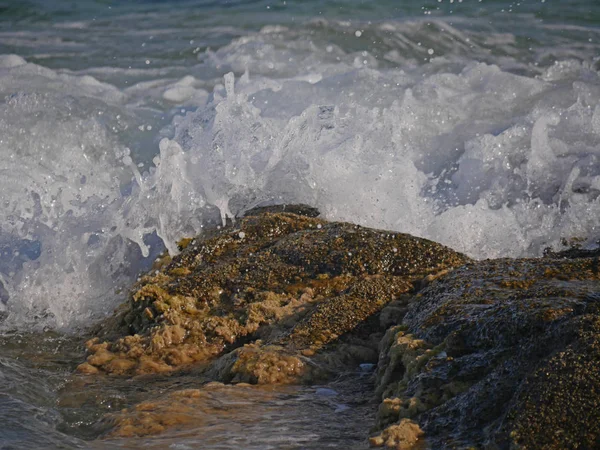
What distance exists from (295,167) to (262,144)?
0.38 meters

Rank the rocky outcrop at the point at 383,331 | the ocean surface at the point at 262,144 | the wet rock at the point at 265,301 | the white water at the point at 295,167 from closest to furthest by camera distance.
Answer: the rocky outcrop at the point at 383,331, the wet rock at the point at 265,301, the ocean surface at the point at 262,144, the white water at the point at 295,167

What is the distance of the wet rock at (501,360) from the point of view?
7.05 feet

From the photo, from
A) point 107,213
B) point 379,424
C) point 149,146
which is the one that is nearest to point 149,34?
point 149,146

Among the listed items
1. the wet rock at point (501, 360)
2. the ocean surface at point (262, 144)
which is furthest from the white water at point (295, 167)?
the wet rock at point (501, 360)

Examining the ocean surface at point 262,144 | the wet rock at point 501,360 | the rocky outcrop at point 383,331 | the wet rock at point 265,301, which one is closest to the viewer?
the wet rock at point 501,360

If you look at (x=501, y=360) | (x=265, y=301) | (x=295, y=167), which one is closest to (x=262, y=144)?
(x=295, y=167)

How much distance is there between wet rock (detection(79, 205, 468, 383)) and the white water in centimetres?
69

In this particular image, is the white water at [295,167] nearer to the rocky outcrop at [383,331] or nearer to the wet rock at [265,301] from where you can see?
the rocky outcrop at [383,331]

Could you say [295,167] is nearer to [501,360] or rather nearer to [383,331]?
[383,331]

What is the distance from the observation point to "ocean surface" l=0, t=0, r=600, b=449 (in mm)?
4113

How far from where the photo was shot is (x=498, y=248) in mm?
4918

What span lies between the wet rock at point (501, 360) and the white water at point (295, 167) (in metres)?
1.75

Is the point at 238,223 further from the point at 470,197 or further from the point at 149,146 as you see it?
the point at 149,146

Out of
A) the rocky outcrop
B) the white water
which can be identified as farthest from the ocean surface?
the rocky outcrop
